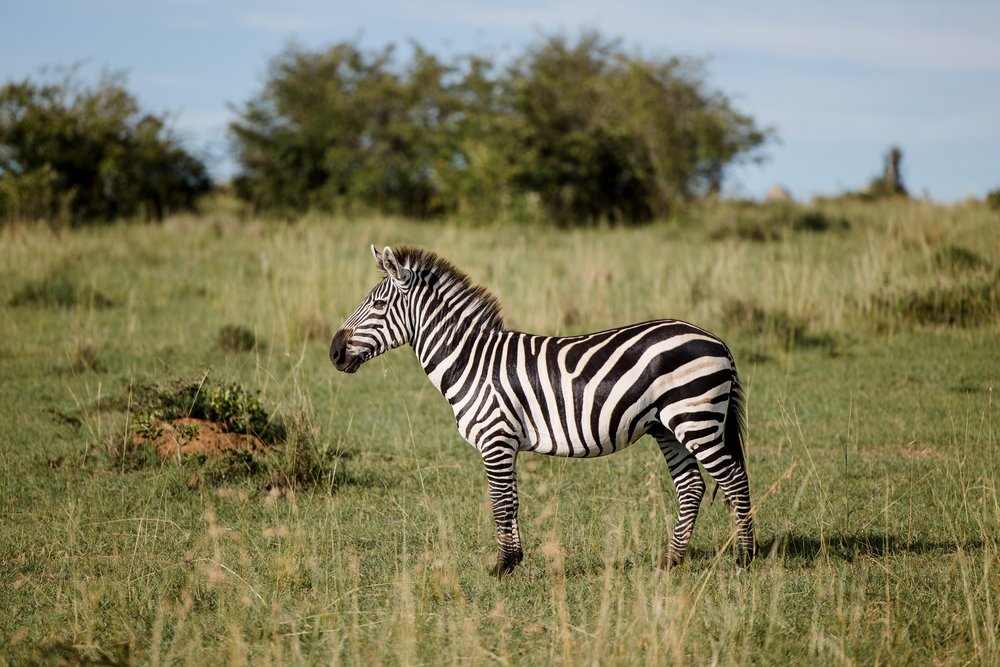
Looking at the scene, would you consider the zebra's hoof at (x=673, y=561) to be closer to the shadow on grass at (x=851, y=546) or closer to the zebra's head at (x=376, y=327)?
the shadow on grass at (x=851, y=546)

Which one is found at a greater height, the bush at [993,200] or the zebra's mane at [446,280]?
the bush at [993,200]

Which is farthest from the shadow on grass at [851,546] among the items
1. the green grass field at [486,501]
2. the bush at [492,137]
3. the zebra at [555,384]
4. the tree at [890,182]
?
the tree at [890,182]

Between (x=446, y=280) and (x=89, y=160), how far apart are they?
2137cm

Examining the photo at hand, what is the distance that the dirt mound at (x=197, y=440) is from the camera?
25.8 ft

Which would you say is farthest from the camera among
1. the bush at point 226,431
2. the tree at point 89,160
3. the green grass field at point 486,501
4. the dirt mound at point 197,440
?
the tree at point 89,160

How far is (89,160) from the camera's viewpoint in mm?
24609

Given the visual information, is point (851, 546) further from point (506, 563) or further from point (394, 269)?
point (394, 269)

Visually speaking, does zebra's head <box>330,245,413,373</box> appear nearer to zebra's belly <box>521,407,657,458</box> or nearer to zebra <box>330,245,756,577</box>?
zebra <box>330,245,756,577</box>

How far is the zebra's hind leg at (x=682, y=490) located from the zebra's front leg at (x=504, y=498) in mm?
863

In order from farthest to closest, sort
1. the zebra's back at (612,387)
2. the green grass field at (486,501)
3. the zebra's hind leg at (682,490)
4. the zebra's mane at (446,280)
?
1. the zebra's mane at (446,280)
2. the zebra's hind leg at (682,490)
3. the zebra's back at (612,387)
4. the green grass field at (486,501)

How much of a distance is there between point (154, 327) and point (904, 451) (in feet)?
31.7

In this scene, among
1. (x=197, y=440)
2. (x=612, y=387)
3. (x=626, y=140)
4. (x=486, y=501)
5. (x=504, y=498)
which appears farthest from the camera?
(x=626, y=140)

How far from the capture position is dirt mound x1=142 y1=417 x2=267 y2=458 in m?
7.86

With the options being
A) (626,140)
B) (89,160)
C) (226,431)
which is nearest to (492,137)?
(626,140)
